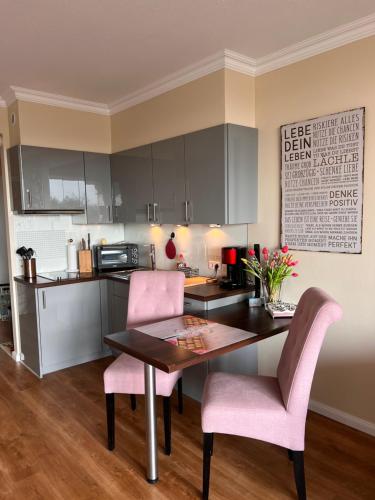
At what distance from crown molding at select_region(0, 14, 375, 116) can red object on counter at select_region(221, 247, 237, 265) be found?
1344mm

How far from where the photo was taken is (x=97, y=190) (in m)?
3.92

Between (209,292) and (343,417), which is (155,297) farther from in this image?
(343,417)

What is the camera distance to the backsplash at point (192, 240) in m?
3.18

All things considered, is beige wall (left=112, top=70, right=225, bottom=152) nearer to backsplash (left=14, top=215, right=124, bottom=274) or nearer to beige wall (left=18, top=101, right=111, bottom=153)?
beige wall (left=18, top=101, right=111, bottom=153)

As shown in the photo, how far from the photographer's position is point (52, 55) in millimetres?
2691

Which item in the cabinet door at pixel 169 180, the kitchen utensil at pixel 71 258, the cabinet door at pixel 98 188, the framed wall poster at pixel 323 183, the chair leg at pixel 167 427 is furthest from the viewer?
the kitchen utensil at pixel 71 258

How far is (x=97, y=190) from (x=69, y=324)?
136 cm

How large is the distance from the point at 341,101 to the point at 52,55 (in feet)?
6.55

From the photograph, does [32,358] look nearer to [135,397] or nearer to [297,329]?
[135,397]

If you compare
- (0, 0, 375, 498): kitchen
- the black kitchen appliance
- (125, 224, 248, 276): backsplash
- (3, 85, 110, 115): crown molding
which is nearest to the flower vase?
(0, 0, 375, 498): kitchen

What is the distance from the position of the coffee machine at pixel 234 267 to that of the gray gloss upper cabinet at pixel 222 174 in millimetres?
244

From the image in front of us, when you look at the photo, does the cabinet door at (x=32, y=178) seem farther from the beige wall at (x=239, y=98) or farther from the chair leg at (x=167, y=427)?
the chair leg at (x=167, y=427)

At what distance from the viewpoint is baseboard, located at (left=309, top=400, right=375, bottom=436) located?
2.47 metres

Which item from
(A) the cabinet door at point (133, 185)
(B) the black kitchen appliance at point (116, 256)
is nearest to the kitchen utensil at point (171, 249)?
(A) the cabinet door at point (133, 185)
